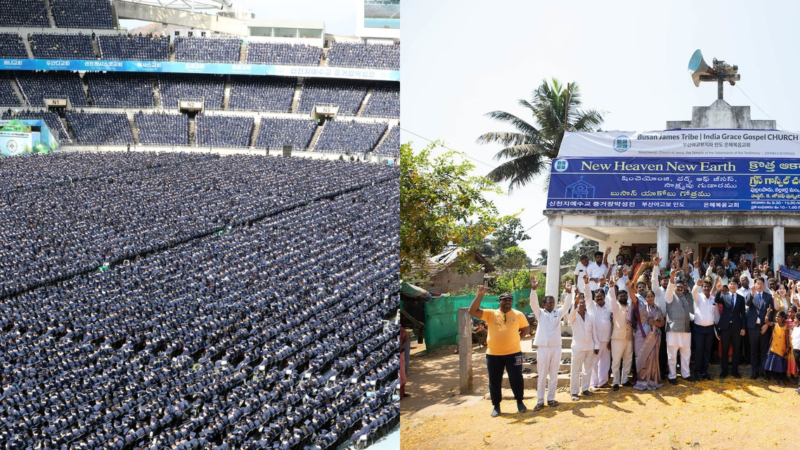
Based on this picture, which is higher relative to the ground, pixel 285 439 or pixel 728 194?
pixel 728 194

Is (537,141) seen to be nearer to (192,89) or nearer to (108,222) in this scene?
(108,222)

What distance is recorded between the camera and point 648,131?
3.79m

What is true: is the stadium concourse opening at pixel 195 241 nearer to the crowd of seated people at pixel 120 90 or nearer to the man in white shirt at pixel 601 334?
the crowd of seated people at pixel 120 90

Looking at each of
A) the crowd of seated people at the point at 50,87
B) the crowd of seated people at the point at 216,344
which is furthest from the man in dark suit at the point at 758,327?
the crowd of seated people at the point at 50,87

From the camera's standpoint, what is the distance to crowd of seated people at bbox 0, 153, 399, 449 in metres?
5.48

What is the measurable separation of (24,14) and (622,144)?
103 feet

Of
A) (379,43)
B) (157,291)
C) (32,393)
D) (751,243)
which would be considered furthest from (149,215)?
(379,43)

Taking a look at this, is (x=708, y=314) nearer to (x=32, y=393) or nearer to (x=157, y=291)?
(x=32, y=393)

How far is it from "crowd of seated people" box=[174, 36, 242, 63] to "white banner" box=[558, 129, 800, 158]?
27.0 metres

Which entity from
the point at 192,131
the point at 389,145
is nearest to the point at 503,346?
the point at 389,145

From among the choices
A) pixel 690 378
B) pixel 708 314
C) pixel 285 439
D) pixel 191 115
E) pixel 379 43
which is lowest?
pixel 285 439

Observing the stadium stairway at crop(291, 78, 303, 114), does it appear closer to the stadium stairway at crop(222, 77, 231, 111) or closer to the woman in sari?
the stadium stairway at crop(222, 77, 231, 111)

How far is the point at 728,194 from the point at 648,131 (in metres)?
0.50

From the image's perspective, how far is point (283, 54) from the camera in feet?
97.2
